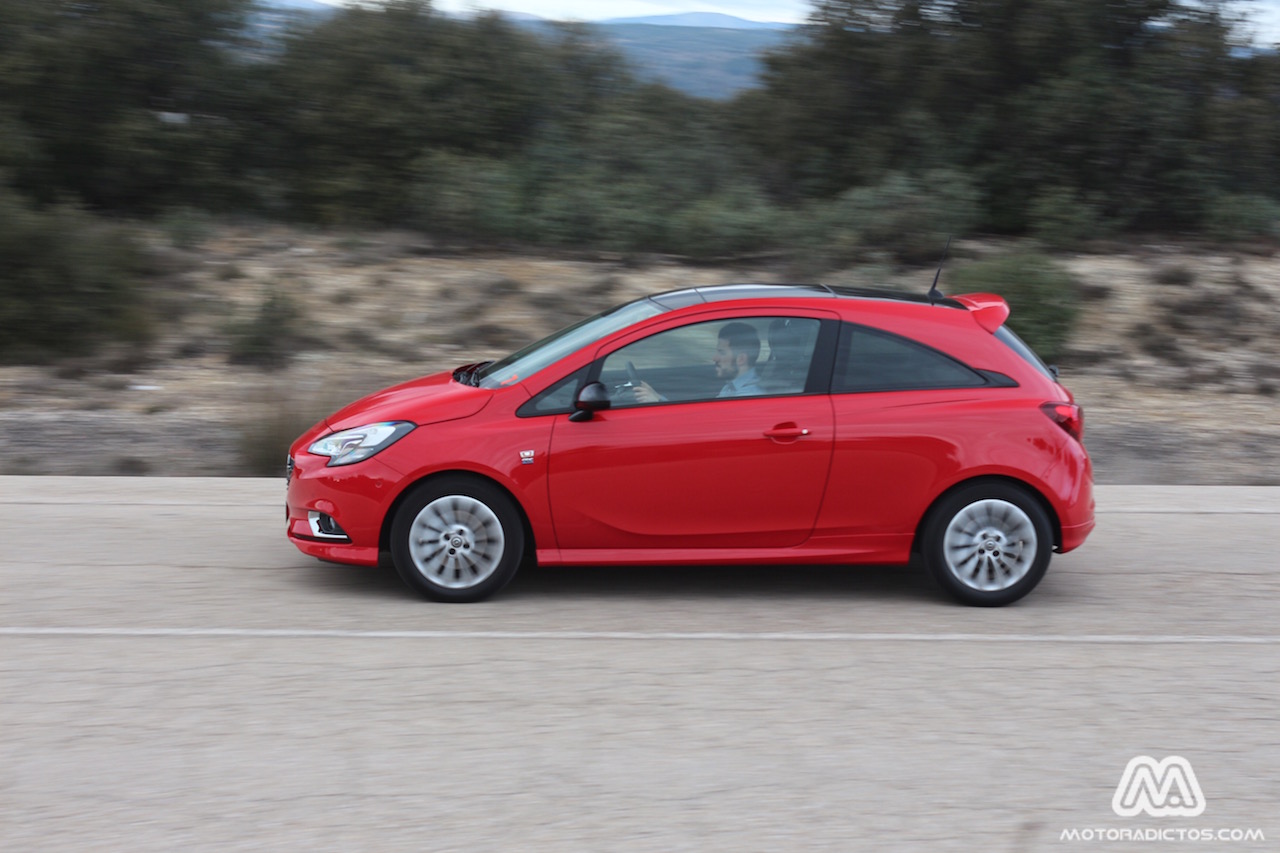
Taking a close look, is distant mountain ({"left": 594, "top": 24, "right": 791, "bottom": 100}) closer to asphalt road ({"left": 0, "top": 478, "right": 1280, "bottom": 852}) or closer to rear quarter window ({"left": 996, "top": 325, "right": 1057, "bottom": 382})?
rear quarter window ({"left": 996, "top": 325, "right": 1057, "bottom": 382})

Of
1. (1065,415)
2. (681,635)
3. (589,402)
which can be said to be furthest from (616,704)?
(1065,415)

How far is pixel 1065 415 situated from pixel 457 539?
309cm

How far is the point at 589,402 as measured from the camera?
6.49m

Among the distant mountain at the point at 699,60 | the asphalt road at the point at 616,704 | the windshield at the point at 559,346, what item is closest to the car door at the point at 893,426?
the asphalt road at the point at 616,704

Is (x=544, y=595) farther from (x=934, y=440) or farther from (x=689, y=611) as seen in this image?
(x=934, y=440)

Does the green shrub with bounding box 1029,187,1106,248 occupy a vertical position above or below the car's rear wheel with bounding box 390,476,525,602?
above

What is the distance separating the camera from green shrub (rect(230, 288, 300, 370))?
46.3ft

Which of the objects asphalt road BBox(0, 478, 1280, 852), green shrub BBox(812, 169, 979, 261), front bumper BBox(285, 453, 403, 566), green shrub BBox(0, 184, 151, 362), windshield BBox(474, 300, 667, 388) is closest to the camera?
→ asphalt road BBox(0, 478, 1280, 852)

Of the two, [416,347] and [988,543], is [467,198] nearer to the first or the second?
[416,347]

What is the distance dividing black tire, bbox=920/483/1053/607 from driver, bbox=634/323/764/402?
44.7 inches

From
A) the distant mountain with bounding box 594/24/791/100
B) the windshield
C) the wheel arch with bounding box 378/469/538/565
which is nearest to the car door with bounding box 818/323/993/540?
the windshield

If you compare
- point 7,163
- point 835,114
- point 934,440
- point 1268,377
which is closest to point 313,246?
point 7,163

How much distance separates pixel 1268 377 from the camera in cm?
1480

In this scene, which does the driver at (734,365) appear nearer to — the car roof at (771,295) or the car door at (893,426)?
the car roof at (771,295)
